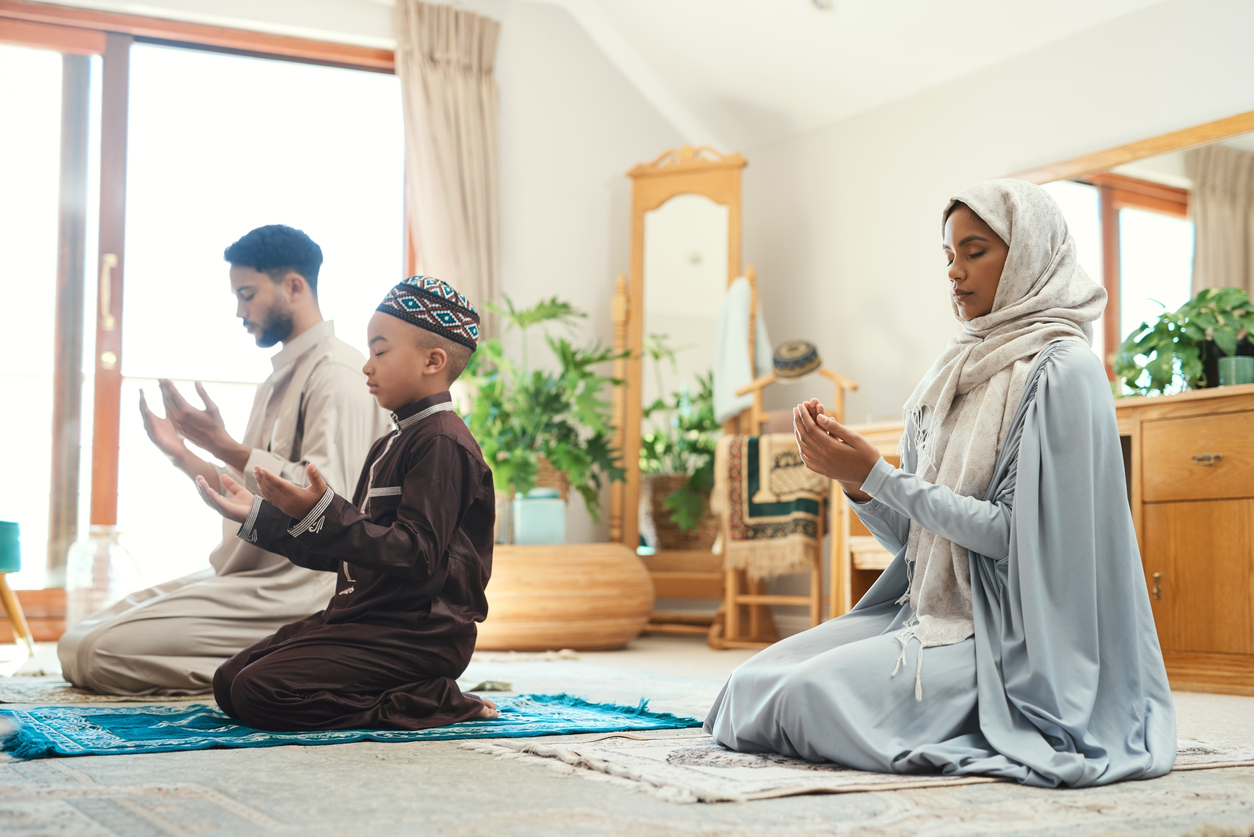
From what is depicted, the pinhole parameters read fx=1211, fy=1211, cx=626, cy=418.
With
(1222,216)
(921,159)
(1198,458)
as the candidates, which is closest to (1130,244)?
(1222,216)

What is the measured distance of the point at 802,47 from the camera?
203 inches

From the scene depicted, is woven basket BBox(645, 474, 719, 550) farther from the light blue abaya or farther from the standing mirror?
the light blue abaya

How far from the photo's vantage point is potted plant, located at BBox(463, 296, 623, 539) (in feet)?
16.4

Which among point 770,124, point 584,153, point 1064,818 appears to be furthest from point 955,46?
point 1064,818

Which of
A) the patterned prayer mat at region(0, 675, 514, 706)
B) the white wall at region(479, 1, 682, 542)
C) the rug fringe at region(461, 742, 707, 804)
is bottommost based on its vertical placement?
the patterned prayer mat at region(0, 675, 514, 706)

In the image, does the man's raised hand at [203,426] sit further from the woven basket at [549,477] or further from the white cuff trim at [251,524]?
the woven basket at [549,477]

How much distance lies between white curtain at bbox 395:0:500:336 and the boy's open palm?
3417mm

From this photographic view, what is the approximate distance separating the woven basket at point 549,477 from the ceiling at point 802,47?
2.03m

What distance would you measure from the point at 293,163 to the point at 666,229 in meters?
1.74

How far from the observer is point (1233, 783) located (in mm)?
1815

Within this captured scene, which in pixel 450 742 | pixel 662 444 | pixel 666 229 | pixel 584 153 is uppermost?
pixel 584 153

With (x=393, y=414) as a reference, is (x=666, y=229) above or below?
above

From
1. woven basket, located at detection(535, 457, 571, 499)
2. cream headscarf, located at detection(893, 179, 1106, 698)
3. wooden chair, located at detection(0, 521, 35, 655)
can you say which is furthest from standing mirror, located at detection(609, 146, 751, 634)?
cream headscarf, located at detection(893, 179, 1106, 698)

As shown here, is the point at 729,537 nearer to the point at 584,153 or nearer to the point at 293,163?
the point at 584,153
